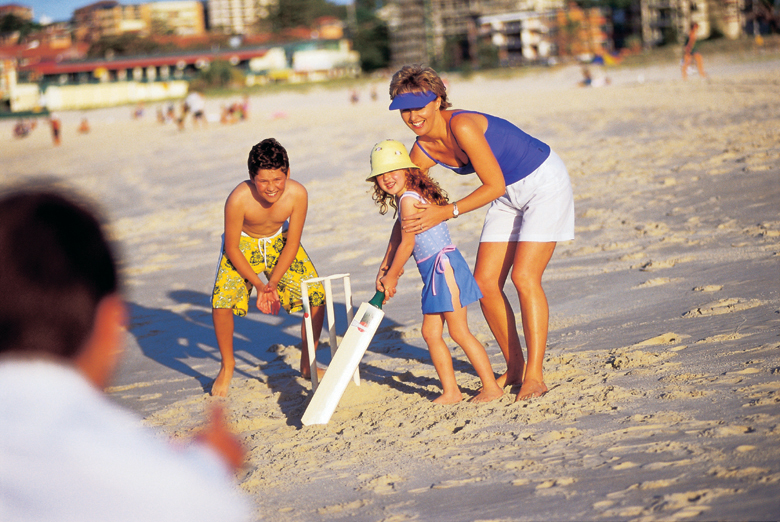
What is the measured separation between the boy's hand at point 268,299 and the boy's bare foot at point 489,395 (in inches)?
49.5

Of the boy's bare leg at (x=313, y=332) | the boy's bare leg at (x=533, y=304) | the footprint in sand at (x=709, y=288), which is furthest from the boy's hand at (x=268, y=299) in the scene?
the footprint in sand at (x=709, y=288)

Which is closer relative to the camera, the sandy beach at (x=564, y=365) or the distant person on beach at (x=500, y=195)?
the sandy beach at (x=564, y=365)

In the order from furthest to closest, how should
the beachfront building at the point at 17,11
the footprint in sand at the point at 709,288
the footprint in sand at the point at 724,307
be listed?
the beachfront building at the point at 17,11 → the footprint in sand at the point at 709,288 → the footprint in sand at the point at 724,307

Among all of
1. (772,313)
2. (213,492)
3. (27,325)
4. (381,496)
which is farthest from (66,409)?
(772,313)

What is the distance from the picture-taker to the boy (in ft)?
13.5

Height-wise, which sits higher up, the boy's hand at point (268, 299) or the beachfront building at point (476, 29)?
the beachfront building at point (476, 29)

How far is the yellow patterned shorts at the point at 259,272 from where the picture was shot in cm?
434

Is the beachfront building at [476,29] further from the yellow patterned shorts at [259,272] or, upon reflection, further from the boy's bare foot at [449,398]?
the boy's bare foot at [449,398]

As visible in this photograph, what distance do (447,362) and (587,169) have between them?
636 centimetres

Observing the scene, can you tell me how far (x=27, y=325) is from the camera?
4.09 ft

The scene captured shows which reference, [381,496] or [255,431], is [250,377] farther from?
[381,496]

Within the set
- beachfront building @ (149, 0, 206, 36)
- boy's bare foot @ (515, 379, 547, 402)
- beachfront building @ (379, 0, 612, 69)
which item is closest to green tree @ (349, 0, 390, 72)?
beachfront building @ (379, 0, 612, 69)

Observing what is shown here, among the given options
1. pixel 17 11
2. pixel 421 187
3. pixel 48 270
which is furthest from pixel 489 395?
pixel 17 11

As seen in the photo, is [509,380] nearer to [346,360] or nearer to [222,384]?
[346,360]
